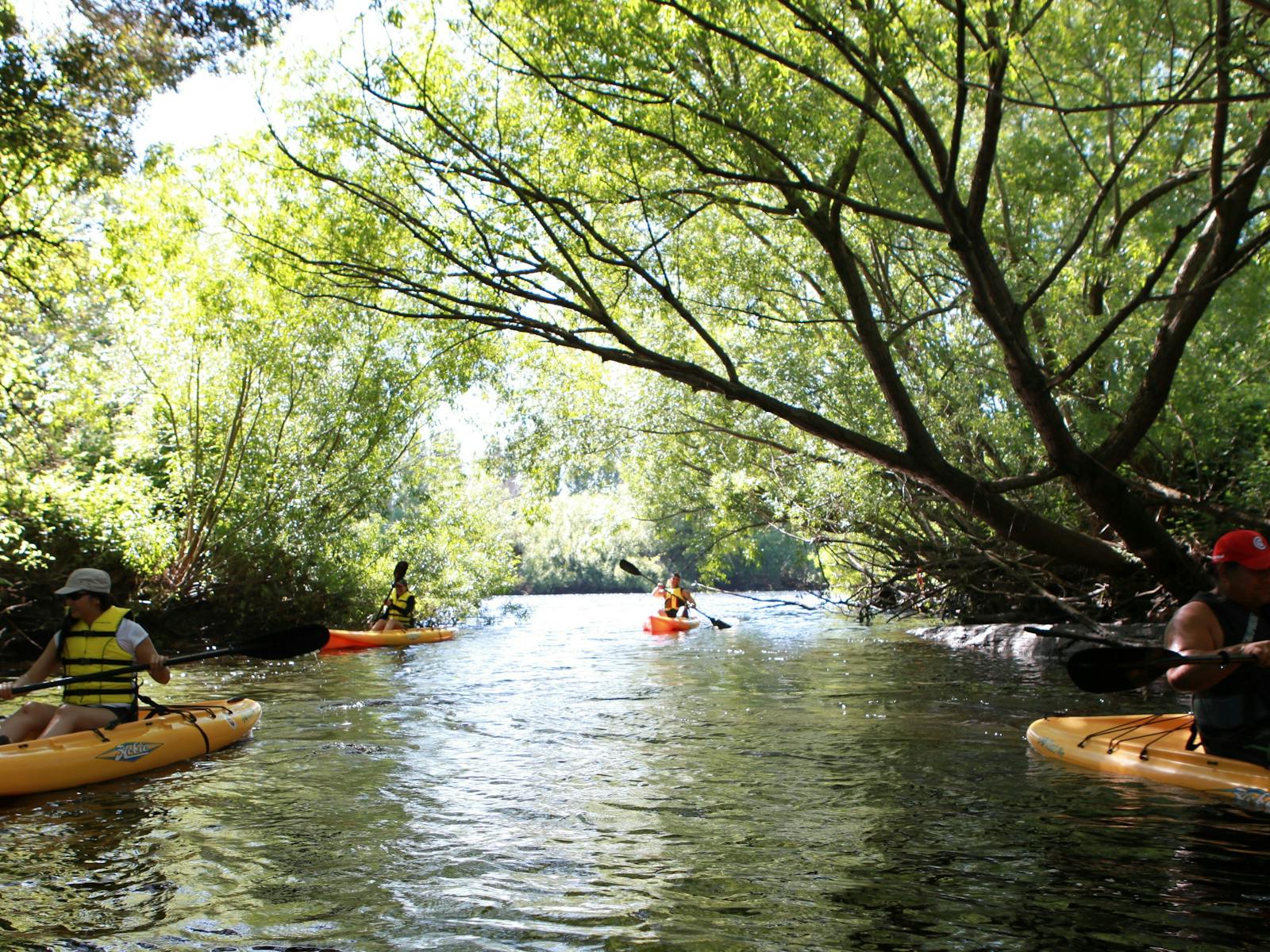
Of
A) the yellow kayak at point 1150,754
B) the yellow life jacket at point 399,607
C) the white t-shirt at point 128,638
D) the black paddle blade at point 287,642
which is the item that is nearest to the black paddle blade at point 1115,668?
the yellow kayak at point 1150,754

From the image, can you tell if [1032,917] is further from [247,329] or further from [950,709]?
[247,329]

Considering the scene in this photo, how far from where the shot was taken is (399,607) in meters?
15.6

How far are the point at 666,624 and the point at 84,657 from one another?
12388mm

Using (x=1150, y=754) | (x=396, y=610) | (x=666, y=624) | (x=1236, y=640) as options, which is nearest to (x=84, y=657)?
(x=1150, y=754)

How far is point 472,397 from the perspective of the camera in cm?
1730

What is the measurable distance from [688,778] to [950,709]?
340 cm

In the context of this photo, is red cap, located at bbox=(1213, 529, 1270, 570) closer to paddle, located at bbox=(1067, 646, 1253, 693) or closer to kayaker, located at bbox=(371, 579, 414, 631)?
paddle, located at bbox=(1067, 646, 1253, 693)

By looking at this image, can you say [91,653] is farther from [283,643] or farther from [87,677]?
[283,643]

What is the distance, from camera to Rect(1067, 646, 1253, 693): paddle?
5156 mm

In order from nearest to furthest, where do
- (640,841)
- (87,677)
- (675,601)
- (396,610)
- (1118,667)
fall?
1. (640,841)
2. (1118,667)
3. (87,677)
4. (396,610)
5. (675,601)

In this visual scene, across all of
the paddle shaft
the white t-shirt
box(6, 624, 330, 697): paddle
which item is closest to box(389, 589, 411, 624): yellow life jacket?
box(6, 624, 330, 697): paddle

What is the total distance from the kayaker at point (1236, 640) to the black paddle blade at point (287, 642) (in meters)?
5.07

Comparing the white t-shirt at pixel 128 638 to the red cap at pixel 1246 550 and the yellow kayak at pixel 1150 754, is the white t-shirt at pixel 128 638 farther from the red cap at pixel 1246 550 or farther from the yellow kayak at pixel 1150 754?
the red cap at pixel 1246 550

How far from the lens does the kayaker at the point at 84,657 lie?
19.6ft
